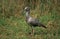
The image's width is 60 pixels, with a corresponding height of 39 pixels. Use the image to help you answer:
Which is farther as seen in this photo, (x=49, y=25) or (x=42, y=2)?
(x=42, y=2)

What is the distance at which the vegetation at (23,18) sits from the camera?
9273 millimetres

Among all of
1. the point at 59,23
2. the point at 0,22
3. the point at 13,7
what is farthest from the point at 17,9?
the point at 59,23

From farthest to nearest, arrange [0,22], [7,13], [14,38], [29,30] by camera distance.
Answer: [7,13] → [0,22] → [29,30] → [14,38]

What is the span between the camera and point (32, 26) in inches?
366

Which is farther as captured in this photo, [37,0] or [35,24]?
[37,0]

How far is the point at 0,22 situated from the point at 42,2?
232 centimetres

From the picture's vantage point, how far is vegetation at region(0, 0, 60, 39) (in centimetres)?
927

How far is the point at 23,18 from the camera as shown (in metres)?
10.8

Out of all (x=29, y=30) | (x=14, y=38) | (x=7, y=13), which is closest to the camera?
(x=14, y=38)

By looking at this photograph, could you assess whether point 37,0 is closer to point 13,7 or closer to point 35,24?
point 13,7

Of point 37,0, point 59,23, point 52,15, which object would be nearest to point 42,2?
point 37,0

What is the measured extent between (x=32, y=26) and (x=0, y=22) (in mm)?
1472

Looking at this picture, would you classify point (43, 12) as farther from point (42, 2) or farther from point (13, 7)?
point (13, 7)

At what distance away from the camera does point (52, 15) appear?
35.5 feet
